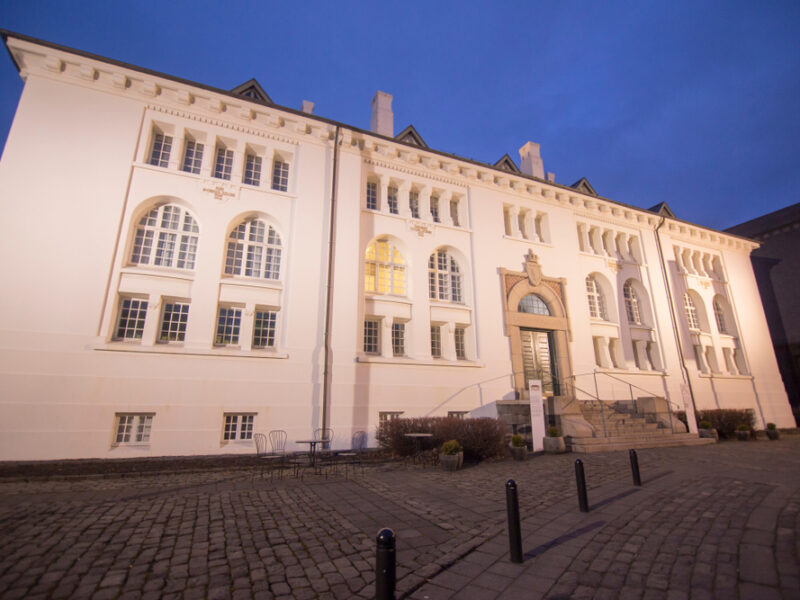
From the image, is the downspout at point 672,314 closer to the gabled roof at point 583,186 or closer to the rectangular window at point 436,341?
the gabled roof at point 583,186

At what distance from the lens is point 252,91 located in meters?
16.0

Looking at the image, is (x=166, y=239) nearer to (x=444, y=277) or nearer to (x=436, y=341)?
(x=436, y=341)

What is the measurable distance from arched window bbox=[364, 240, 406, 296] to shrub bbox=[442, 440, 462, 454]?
755 cm

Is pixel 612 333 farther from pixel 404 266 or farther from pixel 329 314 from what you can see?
pixel 329 314

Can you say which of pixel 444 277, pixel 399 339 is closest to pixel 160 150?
pixel 399 339

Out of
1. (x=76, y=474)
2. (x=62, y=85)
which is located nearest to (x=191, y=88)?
(x=62, y=85)

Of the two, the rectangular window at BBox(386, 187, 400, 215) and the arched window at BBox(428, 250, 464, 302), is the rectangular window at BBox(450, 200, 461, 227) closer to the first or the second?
the arched window at BBox(428, 250, 464, 302)

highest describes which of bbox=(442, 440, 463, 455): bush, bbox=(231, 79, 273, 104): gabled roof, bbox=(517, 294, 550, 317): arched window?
bbox=(231, 79, 273, 104): gabled roof

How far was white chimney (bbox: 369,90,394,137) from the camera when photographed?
19.4 m

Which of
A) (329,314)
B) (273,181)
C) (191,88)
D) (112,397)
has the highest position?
(191,88)

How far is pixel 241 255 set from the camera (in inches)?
561

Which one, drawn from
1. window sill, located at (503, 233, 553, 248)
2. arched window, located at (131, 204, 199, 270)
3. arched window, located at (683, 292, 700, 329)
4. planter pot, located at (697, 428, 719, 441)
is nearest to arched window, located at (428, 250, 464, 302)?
window sill, located at (503, 233, 553, 248)

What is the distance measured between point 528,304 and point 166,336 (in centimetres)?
1545

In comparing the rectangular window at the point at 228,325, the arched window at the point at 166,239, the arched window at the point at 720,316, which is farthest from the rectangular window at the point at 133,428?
the arched window at the point at 720,316
